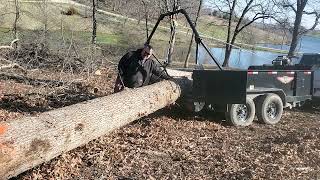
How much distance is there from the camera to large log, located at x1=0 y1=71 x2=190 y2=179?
5.74m

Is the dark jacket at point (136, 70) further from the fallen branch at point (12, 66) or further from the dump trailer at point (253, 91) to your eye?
the fallen branch at point (12, 66)

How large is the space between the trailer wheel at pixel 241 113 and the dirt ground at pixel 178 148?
0.62 ft

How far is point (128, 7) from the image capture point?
42.1 m

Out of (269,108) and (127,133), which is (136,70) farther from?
(269,108)

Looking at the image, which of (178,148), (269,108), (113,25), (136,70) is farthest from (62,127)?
(113,25)

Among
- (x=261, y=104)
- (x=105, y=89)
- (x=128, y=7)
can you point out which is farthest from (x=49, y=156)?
(x=128, y=7)

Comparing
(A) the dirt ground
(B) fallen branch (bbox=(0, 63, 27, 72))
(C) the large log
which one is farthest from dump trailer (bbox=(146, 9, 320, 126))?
(B) fallen branch (bbox=(0, 63, 27, 72))

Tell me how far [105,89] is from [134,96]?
4459mm

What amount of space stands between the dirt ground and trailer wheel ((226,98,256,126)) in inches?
7.4

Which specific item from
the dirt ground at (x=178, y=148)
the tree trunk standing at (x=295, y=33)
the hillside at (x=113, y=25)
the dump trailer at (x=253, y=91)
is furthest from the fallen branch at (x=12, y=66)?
the hillside at (x=113, y=25)

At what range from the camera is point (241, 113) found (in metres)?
10.9

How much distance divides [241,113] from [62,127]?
17.3 feet

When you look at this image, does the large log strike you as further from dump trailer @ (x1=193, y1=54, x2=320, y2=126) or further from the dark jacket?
dump trailer @ (x1=193, y1=54, x2=320, y2=126)

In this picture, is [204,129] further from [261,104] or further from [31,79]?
[31,79]
